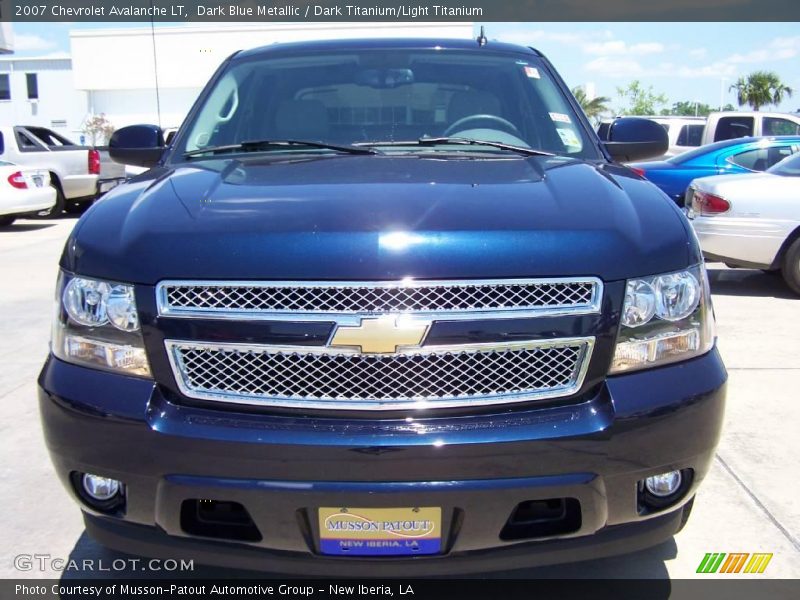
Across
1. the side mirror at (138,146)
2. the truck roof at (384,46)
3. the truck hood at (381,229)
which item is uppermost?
the truck roof at (384,46)

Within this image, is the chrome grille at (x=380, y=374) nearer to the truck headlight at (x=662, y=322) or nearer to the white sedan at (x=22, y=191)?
the truck headlight at (x=662, y=322)

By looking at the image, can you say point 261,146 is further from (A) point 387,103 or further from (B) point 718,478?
(B) point 718,478

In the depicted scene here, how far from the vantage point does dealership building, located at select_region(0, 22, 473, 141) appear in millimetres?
43781

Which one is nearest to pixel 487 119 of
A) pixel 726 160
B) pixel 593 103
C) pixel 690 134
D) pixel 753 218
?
pixel 753 218

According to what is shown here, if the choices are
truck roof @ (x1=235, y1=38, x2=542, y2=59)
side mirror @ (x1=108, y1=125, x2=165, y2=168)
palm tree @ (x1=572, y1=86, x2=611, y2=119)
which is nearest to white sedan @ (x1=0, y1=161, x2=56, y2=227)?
side mirror @ (x1=108, y1=125, x2=165, y2=168)

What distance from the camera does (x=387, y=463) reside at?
2115mm

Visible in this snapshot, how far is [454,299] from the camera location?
85.5 inches

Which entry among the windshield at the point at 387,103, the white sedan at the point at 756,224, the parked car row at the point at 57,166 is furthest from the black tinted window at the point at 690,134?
the windshield at the point at 387,103

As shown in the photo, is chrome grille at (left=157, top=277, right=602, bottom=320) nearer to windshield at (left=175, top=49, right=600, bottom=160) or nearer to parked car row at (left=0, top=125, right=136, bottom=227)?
windshield at (left=175, top=49, right=600, bottom=160)

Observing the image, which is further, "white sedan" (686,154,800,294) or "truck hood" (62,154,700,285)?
"white sedan" (686,154,800,294)

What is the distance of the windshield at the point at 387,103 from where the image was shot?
3.56m

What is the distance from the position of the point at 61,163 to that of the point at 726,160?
11.7m

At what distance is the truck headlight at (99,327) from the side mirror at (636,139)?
2.40 metres

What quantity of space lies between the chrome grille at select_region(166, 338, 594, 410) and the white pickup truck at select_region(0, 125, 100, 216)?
1469 centimetres
